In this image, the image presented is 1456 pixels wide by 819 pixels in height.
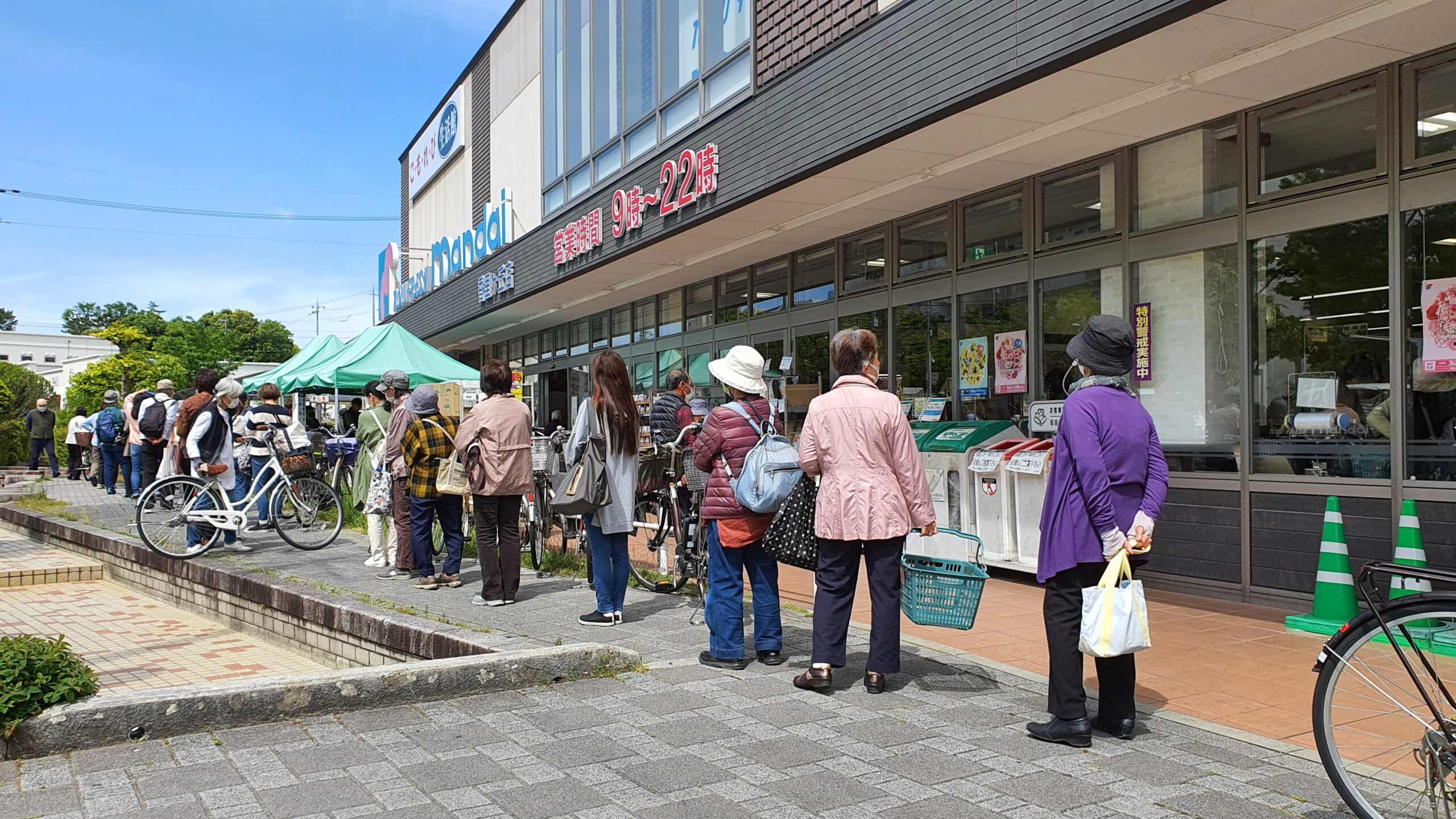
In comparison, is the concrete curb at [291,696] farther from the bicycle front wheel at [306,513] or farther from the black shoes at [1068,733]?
the bicycle front wheel at [306,513]

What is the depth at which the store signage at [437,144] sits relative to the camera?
2270cm

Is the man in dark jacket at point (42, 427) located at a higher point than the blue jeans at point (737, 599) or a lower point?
higher

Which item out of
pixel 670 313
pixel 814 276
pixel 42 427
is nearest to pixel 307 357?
pixel 670 313

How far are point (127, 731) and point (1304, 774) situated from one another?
4.38 metres

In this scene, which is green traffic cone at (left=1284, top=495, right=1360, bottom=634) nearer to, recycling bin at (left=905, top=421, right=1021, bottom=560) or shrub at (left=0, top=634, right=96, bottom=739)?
recycling bin at (left=905, top=421, right=1021, bottom=560)

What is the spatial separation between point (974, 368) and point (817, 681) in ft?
18.0

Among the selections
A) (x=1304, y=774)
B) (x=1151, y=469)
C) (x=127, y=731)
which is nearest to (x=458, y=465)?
(x=127, y=731)

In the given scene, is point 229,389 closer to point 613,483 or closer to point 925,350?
point 613,483

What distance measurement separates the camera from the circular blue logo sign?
22938mm

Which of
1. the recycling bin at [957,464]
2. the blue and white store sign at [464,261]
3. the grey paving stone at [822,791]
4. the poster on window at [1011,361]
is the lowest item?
the grey paving stone at [822,791]

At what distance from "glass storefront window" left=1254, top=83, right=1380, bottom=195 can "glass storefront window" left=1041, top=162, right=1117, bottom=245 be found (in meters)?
1.34

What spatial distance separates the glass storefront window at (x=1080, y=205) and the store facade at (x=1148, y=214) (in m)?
0.02

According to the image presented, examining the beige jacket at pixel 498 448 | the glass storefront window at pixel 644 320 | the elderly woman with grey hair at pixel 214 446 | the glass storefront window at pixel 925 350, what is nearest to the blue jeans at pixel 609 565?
the beige jacket at pixel 498 448

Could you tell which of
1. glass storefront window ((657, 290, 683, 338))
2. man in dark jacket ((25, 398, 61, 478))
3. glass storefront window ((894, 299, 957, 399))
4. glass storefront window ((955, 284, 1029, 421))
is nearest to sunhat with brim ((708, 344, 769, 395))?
glass storefront window ((955, 284, 1029, 421))
